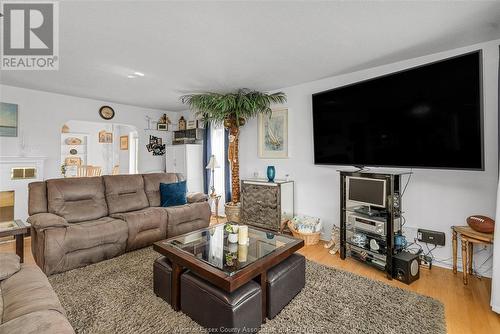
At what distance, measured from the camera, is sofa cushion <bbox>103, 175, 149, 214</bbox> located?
10.6ft

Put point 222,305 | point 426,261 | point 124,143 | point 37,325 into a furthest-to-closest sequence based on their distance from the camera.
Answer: point 124,143 < point 426,261 < point 222,305 < point 37,325

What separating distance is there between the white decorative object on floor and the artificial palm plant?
1.06 meters

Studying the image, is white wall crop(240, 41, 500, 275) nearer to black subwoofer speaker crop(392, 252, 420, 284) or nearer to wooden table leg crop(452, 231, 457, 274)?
wooden table leg crop(452, 231, 457, 274)

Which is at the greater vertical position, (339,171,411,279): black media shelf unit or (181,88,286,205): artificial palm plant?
(181,88,286,205): artificial palm plant

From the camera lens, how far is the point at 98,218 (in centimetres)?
302

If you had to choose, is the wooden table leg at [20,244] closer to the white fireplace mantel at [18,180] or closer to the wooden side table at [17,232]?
the wooden side table at [17,232]

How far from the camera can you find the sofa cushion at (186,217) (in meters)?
3.32

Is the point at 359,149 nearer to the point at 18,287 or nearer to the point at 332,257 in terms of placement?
the point at 332,257

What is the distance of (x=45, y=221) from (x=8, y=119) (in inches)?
93.9

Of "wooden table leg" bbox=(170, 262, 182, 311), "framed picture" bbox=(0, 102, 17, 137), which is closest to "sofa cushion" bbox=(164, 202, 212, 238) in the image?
"wooden table leg" bbox=(170, 262, 182, 311)

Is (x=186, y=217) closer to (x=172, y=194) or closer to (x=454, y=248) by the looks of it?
(x=172, y=194)

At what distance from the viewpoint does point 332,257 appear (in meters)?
2.91

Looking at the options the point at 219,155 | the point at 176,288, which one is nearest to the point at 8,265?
the point at 176,288

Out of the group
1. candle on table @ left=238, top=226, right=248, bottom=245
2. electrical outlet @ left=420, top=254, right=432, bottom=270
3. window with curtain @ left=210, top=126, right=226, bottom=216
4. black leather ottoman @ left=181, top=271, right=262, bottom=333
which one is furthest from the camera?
window with curtain @ left=210, top=126, right=226, bottom=216
